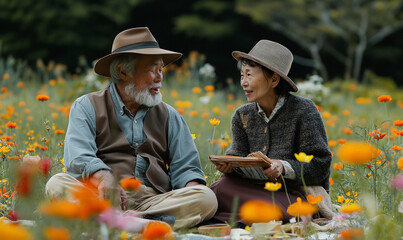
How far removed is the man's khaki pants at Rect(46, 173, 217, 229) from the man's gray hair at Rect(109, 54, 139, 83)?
0.72m

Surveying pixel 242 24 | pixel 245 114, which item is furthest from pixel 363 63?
pixel 245 114

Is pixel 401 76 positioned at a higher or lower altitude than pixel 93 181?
higher

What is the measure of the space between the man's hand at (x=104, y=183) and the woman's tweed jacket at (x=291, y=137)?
2.91 feet

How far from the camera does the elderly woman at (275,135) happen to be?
3.34 metres

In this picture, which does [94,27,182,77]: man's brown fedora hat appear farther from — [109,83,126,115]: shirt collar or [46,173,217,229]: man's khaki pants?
[46,173,217,229]: man's khaki pants

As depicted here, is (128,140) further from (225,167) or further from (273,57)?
(273,57)

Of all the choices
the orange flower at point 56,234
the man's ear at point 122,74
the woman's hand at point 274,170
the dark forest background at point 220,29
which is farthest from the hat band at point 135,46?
the dark forest background at point 220,29

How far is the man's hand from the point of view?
2988 mm

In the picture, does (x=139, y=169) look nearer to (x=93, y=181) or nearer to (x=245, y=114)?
(x=93, y=181)

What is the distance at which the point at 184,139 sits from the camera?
3.58 m

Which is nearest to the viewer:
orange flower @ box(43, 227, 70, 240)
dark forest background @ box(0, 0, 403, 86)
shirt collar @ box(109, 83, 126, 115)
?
orange flower @ box(43, 227, 70, 240)

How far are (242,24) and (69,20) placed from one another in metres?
6.48

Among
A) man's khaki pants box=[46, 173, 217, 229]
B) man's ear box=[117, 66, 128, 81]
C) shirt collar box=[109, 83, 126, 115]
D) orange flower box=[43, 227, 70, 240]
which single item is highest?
man's ear box=[117, 66, 128, 81]

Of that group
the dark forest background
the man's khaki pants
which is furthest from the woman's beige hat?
the dark forest background
